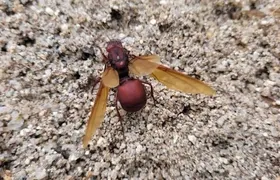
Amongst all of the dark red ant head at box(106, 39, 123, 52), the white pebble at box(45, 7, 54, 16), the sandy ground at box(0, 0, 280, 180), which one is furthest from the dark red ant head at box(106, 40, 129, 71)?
the white pebble at box(45, 7, 54, 16)

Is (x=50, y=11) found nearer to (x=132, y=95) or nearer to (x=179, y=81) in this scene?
(x=132, y=95)

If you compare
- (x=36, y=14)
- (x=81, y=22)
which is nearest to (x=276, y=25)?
(x=81, y=22)

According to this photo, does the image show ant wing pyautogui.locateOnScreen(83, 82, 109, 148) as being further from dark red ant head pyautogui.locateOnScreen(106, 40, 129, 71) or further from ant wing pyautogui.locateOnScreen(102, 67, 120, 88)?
dark red ant head pyautogui.locateOnScreen(106, 40, 129, 71)

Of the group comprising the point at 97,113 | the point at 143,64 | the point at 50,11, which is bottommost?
the point at 97,113

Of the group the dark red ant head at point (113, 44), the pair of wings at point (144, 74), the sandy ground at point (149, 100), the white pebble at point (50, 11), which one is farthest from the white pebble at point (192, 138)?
the white pebble at point (50, 11)

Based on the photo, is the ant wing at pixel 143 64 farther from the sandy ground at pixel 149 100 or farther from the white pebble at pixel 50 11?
the white pebble at pixel 50 11

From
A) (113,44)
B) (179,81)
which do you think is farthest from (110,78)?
(179,81)
